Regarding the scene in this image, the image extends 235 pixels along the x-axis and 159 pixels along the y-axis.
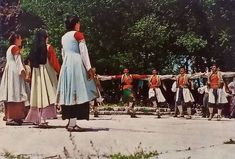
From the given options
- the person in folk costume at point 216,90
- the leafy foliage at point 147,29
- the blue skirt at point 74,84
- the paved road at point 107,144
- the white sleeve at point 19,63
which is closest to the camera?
the paved road at point 107,144

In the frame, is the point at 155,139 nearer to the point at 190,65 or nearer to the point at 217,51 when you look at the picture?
the point at 217,51

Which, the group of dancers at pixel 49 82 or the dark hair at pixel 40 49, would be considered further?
the dark hair at pixel 40 49

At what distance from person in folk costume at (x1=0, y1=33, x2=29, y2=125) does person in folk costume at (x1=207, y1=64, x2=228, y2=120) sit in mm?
5546

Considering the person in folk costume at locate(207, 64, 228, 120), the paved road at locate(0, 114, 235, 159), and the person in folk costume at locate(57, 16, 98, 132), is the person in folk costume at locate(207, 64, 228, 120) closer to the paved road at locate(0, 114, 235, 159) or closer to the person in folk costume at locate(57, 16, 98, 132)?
the paved road at locate(0, 114, 235, 159)

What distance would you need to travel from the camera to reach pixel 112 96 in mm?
17953

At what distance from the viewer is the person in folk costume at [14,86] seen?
27.7 feet

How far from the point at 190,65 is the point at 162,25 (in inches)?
106

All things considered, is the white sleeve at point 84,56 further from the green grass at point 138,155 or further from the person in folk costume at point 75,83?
the green grass at point 138,155

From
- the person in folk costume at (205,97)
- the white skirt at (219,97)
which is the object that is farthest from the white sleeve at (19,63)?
the person in folk costume at (205,97)

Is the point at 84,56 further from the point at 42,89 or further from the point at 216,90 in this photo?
the point at 216,90

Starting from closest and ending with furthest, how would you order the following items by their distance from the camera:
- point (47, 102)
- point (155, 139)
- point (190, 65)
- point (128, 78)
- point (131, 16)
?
point (155, 139) < point (47, 102) < point (128, 78) < point (131, 16) < point (190, 65)

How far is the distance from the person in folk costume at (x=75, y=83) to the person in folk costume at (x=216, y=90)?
243 inches

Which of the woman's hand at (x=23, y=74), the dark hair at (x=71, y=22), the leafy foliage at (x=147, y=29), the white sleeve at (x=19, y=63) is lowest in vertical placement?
the woman's hand at (x=23, y=74)

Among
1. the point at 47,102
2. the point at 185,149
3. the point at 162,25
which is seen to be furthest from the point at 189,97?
the point at 185,149
